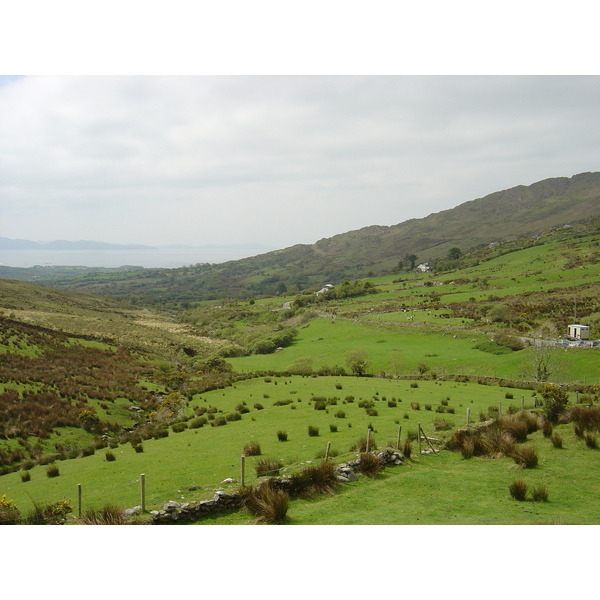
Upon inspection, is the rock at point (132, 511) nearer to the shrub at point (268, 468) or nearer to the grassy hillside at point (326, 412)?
the grassy hillside at point (326, 412)

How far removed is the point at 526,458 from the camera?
39.0 ft

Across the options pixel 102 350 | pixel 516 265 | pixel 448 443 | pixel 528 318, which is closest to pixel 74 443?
pixel 448 443

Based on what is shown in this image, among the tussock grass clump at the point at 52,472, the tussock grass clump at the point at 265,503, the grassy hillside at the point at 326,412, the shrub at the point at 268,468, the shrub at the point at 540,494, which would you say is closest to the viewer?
the tussock grass clump at the point at 265,503

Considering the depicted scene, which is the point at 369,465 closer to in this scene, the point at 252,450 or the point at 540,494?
the point at 540,494

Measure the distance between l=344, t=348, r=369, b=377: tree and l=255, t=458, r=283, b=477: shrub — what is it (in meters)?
32.1

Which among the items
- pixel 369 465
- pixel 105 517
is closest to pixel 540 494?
pixel 369 465

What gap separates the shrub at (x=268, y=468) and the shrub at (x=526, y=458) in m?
7.34

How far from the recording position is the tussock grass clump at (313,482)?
34.6 ft

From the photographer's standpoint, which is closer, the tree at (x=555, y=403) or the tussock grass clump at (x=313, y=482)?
the tussock grass clump at (x=313, y=482)

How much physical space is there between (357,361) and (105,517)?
1549 inches

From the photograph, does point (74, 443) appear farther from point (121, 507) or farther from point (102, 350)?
point (102, 350)

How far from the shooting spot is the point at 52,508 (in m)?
9.88

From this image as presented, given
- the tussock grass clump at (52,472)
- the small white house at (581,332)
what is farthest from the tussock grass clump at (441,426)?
the small white house at (581,332)

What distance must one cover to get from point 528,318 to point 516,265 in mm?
73840
